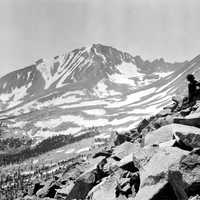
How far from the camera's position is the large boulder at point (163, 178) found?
22.2m

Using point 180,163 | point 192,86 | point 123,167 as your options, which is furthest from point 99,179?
point 192,86

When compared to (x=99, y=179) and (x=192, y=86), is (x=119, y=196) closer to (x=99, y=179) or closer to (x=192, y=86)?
(x=99, y=179)

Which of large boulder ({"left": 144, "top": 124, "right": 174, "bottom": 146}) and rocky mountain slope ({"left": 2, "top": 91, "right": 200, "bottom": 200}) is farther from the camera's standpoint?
large boulder ({"left": 144, "top": 124, "right": 174, "bottom": 146})

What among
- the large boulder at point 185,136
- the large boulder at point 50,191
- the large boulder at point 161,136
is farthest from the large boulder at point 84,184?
the large boulder at point 50,191

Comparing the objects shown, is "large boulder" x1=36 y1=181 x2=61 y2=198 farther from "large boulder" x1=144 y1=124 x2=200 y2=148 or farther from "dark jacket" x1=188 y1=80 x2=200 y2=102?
"dark jacket" x1=188 y1=80 x2=200 y2=102

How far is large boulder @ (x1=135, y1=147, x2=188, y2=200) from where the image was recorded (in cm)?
2225

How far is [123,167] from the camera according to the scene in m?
33.6

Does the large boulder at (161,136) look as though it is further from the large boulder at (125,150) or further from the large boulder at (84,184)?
the large boulder at (84,184)

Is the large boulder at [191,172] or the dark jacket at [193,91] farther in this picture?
the dark jacket at [193,91]

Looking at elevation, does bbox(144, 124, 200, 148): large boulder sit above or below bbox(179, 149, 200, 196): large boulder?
above

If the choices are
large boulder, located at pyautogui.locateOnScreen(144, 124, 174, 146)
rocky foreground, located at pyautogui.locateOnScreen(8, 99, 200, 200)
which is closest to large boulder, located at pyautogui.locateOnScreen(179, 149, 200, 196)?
rocky foreground, located at pyautogui.locateOnScreen(8, 99, 200, 200)

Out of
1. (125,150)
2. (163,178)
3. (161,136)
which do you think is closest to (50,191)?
(125,150)

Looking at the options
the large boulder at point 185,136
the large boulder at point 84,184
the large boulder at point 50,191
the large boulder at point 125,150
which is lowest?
the large boulder at point 50,191

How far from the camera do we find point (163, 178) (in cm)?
2422
